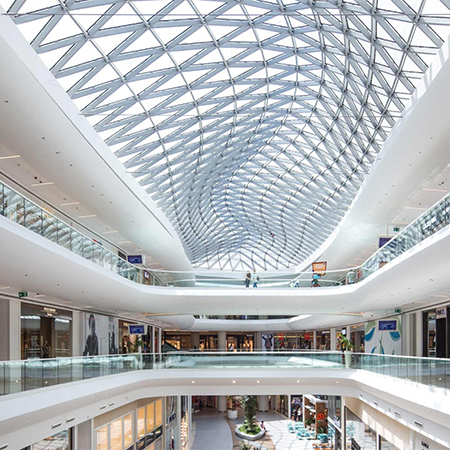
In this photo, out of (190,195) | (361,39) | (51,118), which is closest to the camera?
(51,118)

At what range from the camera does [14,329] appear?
992 inches

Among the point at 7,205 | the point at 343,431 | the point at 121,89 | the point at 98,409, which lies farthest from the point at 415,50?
the point at 343,431

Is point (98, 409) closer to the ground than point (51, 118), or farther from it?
closer to the ground

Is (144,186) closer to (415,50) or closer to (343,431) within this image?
(415,50)

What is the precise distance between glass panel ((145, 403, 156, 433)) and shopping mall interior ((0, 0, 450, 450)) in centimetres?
26

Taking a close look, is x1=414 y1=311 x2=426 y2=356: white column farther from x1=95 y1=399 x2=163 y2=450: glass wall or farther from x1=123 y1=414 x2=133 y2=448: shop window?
x1=123 y1=414 x2=133 y2=448: shop window

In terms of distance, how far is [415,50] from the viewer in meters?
18.0

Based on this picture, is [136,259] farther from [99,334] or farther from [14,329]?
[14,329]

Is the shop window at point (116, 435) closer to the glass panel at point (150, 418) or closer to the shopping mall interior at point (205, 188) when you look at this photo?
the shopping mall interior at point (205, 188)

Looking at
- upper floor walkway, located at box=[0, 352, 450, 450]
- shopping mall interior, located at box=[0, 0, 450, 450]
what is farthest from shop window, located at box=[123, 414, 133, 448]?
upper floor walkway, located at box=[0, 352, 450, 450]

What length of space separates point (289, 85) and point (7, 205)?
Answer: 19.1 meters

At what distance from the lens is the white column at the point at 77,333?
3291cm

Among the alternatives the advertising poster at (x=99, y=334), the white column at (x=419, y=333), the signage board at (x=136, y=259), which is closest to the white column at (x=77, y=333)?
the advertising poster at (x=99, y=334)

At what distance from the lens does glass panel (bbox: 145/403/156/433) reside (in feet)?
122
